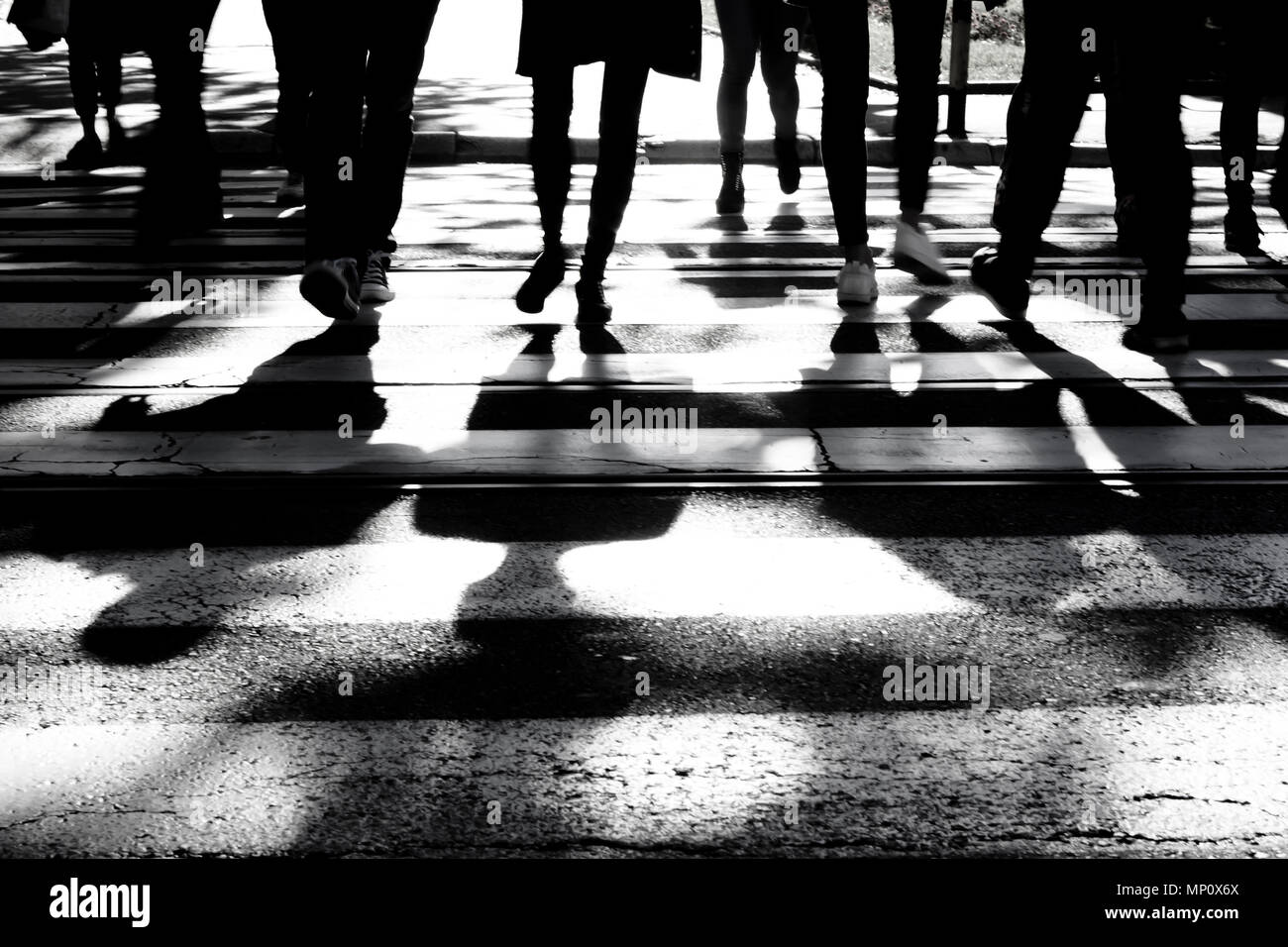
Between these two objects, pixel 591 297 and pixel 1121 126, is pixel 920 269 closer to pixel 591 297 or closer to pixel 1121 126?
pixel 1121 126

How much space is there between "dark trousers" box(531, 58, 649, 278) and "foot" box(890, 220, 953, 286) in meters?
1.15

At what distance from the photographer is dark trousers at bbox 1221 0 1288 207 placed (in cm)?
707

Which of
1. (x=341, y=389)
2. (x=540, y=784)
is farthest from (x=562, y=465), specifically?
(x=540, y=784)

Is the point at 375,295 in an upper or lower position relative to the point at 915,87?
lower

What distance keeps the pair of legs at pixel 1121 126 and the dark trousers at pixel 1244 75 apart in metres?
1.73

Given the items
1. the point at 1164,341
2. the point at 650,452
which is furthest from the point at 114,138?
the point at 1164,341

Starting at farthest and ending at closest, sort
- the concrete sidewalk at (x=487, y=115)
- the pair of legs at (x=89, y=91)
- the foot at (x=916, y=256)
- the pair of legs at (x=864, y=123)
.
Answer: the concrete sidewalk at (x=487, y=115) → the pair of legs at (x=89, y=91) → the foot at (x=916, y=256) → the pair of legs at (x=864, y=123)

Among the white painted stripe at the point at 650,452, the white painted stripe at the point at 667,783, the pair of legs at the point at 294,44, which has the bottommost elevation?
the white painted stripe at the point at 667,783

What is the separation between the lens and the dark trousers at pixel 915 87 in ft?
20.5

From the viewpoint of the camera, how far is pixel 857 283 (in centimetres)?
596

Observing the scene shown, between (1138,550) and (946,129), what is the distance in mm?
8909

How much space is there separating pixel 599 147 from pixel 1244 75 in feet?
11.3

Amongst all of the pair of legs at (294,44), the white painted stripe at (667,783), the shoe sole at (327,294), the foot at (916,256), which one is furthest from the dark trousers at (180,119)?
the white painted stripe at (667,783)

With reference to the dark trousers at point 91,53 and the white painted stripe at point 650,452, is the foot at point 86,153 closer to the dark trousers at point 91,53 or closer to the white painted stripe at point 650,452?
the dark trousers at point 91,53
